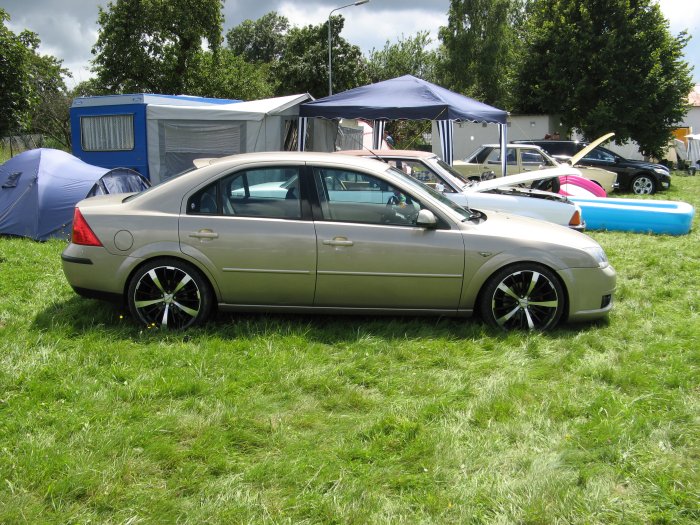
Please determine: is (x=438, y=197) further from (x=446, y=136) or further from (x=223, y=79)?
(x=223, y=79)

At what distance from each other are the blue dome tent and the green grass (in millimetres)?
4070

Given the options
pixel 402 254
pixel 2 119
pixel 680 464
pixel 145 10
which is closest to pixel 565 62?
pixel 145 10

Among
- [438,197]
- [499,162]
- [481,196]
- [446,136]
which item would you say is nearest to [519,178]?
[481,196]

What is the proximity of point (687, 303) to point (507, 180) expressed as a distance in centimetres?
272

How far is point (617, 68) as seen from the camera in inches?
868


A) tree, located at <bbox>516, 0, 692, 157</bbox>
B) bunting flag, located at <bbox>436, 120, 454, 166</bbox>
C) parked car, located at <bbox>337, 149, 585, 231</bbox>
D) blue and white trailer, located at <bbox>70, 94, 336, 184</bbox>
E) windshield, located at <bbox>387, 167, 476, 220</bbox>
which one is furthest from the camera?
tree, located at <bbox>516, 0, 692, 157</bbox>

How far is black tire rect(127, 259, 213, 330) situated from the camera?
487cm

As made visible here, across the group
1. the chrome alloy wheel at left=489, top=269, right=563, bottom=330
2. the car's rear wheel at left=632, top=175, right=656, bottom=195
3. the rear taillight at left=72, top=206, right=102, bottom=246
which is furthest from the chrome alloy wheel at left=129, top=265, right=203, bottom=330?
the car's rear wheel at left=632, top=175, right=656, bottom=195

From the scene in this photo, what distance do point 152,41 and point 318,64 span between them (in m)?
13.5

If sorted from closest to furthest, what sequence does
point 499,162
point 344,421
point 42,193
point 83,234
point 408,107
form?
point 344,421 < point 83,234 < point 42,193 < point 408,107 < point 499,162

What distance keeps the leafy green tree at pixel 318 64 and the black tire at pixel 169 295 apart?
34.3 m

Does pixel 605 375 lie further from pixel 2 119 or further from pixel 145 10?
pixel 145 10

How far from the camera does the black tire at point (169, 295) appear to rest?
4867 millimetres

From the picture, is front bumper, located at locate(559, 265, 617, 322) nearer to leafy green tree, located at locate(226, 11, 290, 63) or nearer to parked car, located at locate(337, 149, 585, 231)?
parked car, located at locate(337, 149, 585, 231)
